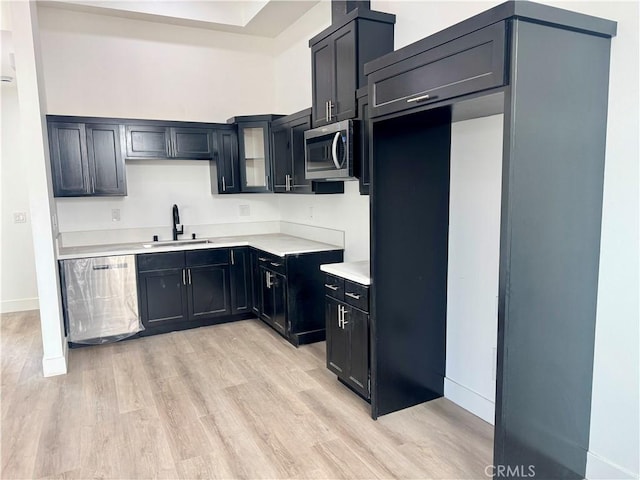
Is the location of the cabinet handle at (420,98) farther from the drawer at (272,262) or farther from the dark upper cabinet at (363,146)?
the drawer at (272,262)

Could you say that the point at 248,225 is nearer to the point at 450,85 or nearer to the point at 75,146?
the point at 75,146

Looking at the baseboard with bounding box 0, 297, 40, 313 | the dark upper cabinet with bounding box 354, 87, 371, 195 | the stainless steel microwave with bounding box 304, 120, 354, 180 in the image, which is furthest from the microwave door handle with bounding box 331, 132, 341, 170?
the baseboard with bounding box 0, 297, 40, 313

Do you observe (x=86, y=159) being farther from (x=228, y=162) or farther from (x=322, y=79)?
(x=322, y=79)

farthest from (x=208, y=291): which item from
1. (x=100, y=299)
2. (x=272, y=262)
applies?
(x=100, y=299)

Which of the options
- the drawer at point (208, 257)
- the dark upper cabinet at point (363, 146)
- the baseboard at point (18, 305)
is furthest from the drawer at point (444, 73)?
the baseboard at point (18, 305)

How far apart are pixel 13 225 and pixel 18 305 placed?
0.93 metres

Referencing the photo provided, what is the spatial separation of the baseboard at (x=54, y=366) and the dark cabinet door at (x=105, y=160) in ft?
5.06

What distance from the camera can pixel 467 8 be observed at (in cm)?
242

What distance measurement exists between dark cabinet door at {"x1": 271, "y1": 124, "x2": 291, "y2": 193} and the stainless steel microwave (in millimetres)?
572

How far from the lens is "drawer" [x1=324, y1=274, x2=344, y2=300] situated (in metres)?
2.88

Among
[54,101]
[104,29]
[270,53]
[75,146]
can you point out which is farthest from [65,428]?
[270,53]

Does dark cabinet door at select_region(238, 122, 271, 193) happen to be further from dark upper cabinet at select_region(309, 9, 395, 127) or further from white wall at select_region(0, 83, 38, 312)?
white wall at select_region(0, 83, 38, 312)

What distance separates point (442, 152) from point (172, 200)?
3139 mm

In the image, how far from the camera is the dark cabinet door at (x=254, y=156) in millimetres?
4480
